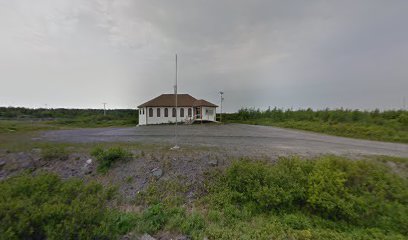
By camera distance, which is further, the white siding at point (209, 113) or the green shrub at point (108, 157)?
the white siding at point (209, 113)

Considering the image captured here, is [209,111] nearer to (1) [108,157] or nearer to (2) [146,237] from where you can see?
(1) [108,157]

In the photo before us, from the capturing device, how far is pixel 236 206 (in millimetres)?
4137

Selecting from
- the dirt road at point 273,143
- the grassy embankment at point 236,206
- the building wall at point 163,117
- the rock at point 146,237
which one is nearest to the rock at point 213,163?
A: the grassy embankment at point 236,206

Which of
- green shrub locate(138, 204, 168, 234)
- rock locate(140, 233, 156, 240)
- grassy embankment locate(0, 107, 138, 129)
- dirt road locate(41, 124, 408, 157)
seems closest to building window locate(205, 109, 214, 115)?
grassy embankment locate(0, 107, 138, 129)

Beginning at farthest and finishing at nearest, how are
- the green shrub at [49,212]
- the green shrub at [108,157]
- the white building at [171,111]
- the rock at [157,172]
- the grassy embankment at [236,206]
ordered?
1. the white building at [171,111]
2. the green shrub at [108,157]
3. the rock at [157,172]
4. the grassy embankment at [236,206]
5. the green shrub at [49,212]

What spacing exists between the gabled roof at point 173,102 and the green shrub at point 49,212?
25.2 metres

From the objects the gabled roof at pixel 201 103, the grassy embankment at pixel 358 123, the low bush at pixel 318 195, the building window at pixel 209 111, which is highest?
the gabled roof at pixel 201 103

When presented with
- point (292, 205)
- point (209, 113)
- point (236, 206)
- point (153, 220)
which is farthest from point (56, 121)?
Result: point (292, 205)

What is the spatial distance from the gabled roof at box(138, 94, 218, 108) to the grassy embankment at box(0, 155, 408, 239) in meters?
23.7

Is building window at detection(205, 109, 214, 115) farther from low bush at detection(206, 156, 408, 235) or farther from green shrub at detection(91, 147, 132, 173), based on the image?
low bush at detection(206, 156, 408, 235)

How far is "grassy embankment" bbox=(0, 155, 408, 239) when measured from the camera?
8.16ft

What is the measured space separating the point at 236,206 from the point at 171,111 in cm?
2521

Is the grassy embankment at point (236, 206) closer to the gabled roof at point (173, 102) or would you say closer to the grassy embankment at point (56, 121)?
the grassy embankment at point (56, 121)

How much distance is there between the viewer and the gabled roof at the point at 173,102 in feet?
92.4
